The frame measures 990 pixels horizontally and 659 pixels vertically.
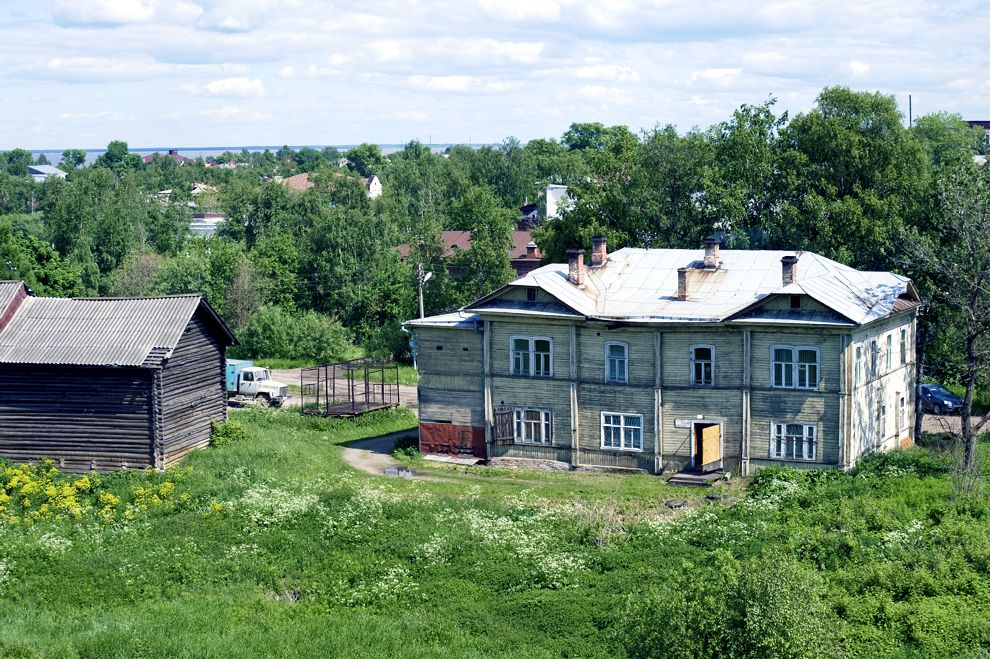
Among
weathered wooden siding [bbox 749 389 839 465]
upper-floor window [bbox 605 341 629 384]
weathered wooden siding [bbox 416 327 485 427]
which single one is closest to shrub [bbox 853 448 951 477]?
weathered wooden siding [bbox 749 389 839 465]

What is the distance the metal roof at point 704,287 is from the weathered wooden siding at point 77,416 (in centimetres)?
1155

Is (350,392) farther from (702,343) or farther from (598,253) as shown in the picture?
(702,343)

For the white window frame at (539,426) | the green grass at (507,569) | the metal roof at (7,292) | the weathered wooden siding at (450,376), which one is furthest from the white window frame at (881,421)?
the metal roof at (7,292)

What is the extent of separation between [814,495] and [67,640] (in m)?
19.6

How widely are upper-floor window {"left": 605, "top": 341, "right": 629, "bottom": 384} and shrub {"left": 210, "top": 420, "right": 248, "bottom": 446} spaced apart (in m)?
12.5

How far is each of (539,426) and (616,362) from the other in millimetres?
3570

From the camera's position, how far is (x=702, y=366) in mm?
37844

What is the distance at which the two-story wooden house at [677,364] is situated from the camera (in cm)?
3662

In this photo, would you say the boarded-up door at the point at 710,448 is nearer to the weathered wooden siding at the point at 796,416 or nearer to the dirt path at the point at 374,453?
the weathered wooden siding at the point at 796,416

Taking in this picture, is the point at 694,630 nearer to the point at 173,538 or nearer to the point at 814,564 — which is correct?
the point at 814,564

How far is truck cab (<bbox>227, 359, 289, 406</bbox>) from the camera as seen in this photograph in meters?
51.9

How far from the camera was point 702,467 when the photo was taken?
123ft

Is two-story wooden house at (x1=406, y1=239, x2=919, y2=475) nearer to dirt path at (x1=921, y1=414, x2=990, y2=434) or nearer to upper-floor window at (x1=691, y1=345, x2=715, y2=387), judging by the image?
upper-floor window at (x1=691, y1=345, x2=715, y2=387)

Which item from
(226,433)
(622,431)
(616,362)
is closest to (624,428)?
(622,431)
